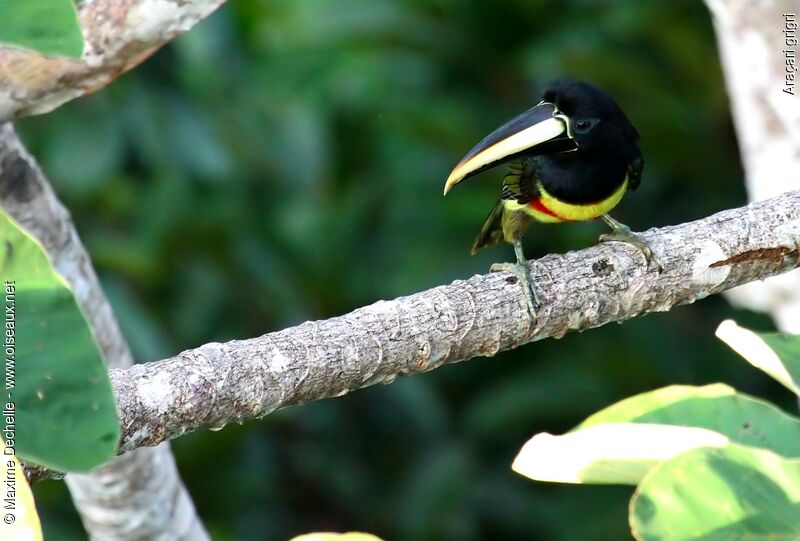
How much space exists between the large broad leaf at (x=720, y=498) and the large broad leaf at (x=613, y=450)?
69 mm

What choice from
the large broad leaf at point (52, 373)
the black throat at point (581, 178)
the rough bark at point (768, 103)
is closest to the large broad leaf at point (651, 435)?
the large broad leaf at point (52, 373)

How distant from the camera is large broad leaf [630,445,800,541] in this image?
2.84 ft

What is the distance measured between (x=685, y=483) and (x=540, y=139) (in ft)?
3.87

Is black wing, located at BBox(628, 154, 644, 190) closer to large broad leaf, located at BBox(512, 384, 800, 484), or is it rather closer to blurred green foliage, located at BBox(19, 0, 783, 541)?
blurred green foliage, located at BBox(19, 0, 783, 541)

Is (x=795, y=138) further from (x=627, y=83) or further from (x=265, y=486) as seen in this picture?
(x=265, y=486)

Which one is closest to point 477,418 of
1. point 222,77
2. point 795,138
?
point 795,138

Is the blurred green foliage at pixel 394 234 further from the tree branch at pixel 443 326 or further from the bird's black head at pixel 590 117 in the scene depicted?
the tree branch at pixel 443 326

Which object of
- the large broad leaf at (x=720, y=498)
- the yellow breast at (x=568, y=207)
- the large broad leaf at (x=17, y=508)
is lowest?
the large broad leaf at (x=720, y=498)

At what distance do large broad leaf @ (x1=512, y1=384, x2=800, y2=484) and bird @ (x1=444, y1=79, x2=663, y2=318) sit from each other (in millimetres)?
842

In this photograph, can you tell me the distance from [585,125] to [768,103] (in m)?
0.76

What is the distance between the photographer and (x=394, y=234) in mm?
3537

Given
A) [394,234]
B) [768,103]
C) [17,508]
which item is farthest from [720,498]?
[394,234]

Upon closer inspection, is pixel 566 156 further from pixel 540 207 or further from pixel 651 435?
pixel 651 435

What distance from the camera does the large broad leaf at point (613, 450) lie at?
3.19 ft
